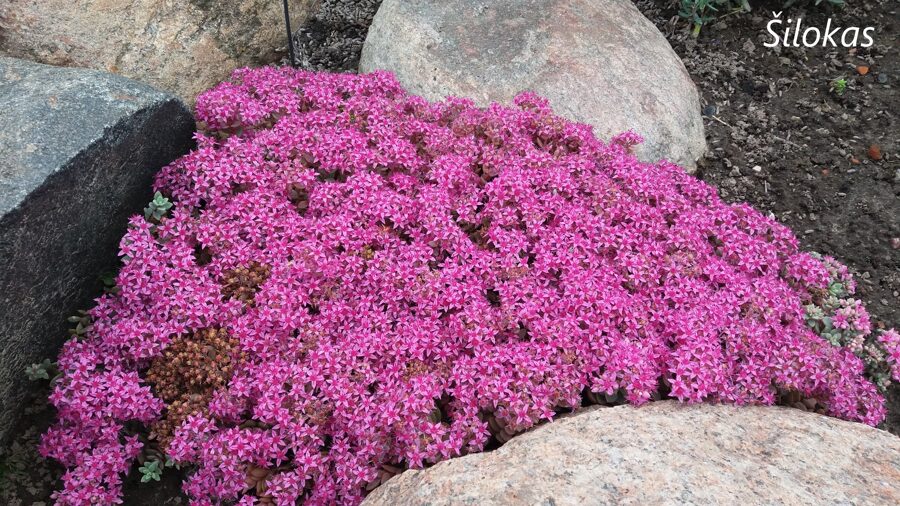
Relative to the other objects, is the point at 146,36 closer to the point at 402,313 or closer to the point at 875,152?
the point at 402,313

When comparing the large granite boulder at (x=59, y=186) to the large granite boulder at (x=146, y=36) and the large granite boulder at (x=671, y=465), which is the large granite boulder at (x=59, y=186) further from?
the large granite boulder at (x=671, y=465)

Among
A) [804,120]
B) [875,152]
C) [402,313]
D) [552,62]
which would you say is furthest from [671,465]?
[804,120]

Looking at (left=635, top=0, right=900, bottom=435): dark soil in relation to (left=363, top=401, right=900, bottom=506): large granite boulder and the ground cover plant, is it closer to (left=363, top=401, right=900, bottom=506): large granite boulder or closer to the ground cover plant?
the ground cover plant

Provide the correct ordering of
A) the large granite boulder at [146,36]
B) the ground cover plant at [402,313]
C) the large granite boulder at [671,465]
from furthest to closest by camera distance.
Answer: the large granite boulder at [146,36] < the ground cover plant at [402,313] < the large granite boulder at [671,465]

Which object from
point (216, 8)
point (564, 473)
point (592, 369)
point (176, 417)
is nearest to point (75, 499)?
point (176, 417)

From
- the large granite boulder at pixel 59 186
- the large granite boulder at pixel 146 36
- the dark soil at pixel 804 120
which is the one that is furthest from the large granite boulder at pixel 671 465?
the large granite boulder at pixel 146 36
